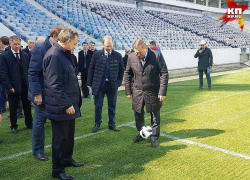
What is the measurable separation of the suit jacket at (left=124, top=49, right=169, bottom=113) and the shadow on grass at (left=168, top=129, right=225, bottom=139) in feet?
3.12

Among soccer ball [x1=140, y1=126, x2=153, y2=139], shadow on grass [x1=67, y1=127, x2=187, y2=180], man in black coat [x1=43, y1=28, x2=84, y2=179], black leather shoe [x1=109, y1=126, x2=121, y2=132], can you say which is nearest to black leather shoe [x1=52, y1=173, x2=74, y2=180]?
man in black coat [x1=43, y1=28, x2=84, y2=179]

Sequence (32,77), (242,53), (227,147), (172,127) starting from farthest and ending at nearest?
1. (242,53)
2. (172,127)
3. (227,147)
4. (32,77)

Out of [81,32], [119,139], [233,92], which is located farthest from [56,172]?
[81,32]

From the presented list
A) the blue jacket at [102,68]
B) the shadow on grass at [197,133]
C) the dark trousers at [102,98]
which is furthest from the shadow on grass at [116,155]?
the blue jacket at [102,68]

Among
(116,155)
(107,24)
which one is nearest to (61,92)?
(116,155)

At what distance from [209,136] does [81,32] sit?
12795 millimetres

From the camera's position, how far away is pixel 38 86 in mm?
3863

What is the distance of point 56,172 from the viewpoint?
3.50 metres

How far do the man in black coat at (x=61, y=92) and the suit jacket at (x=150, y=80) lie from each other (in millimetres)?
1347

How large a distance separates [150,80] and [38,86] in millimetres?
1776

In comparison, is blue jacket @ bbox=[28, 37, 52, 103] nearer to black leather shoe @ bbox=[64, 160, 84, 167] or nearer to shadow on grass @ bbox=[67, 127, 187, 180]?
black leather shoe @ bbox=[64, 160, 84, 167]

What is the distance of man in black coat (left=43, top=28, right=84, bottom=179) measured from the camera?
10.6 ft

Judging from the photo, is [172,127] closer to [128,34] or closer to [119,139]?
[119,139]

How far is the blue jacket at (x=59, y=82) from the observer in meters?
3.21
